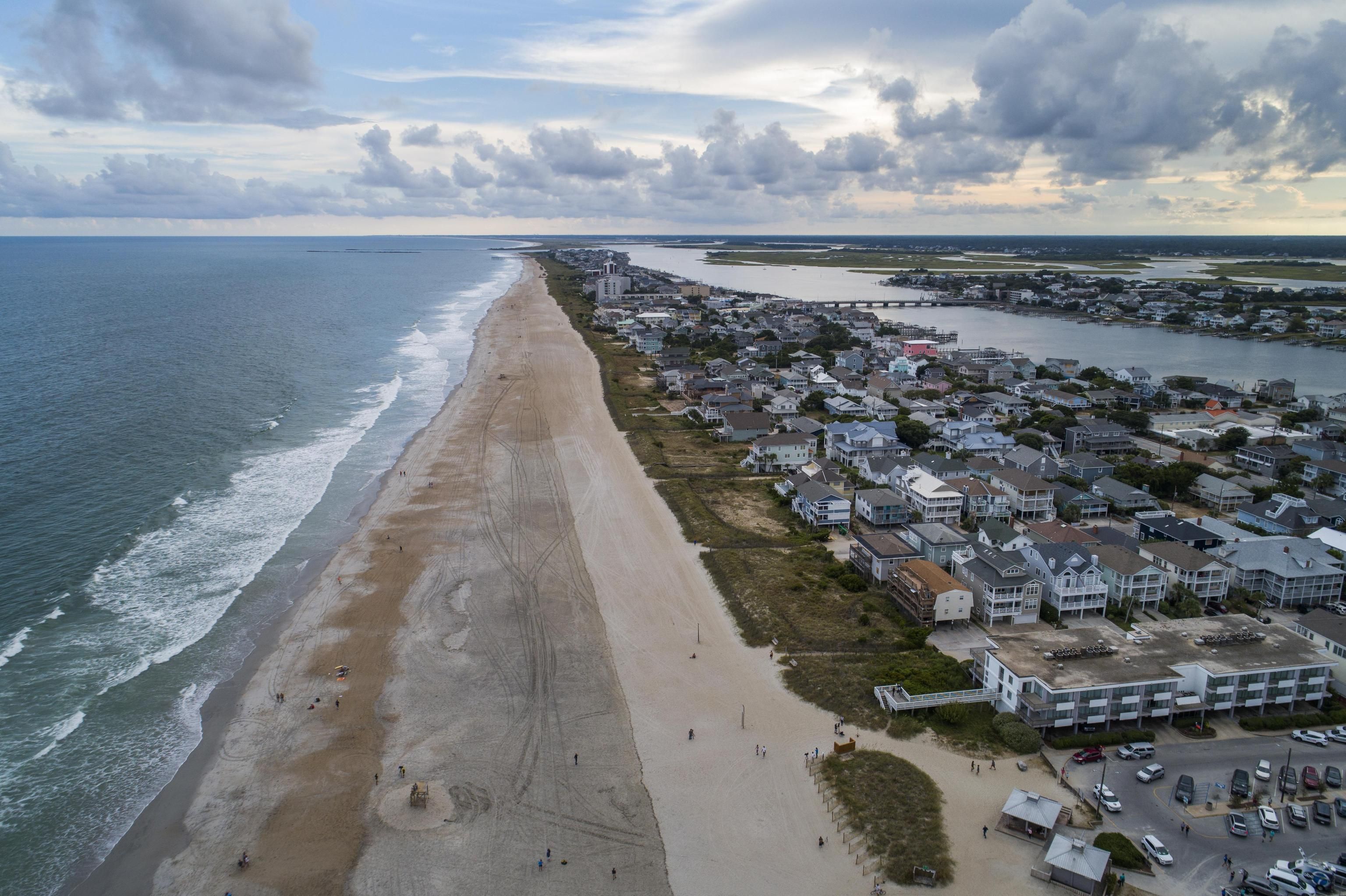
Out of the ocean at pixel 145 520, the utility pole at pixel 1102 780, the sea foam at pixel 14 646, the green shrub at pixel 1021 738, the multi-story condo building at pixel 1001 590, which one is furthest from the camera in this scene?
the multi-story condo building at pixel 1001 590

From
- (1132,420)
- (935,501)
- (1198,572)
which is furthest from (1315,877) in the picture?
(1132,420)

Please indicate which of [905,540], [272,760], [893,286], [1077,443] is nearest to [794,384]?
[1077,443]

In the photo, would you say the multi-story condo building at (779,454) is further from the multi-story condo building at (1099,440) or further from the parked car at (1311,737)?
the parked car at (1311,737)

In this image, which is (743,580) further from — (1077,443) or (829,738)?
(1077,443)

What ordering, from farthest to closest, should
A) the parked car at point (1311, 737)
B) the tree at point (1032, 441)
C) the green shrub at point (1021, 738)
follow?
the tree at point (1032, 441) < the parked car at point (1311, 737) < the green shrub at point (1021, 738)

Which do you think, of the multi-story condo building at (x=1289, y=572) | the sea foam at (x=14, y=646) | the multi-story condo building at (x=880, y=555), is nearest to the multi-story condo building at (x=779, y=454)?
the multi-story condo building at (x=880, y=555)
